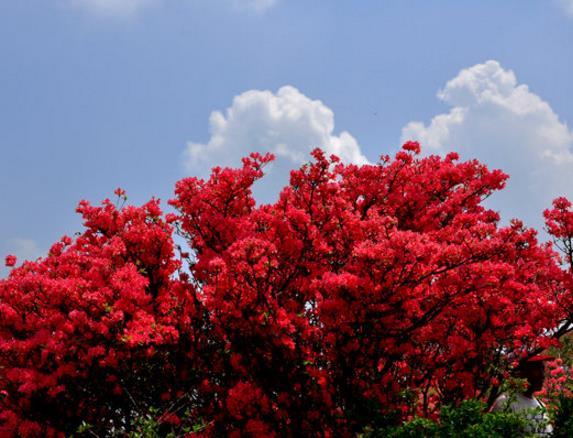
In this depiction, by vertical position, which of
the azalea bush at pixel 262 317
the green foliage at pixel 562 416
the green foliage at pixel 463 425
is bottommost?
the green foliage at pixel 562 416

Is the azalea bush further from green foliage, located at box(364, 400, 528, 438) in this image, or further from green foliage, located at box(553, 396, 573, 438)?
green foliage, located at box(553, 396, 573, 438)

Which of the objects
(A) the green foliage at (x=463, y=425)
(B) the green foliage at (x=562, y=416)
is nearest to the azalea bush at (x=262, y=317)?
(A) the green foliage at (x=463, y=425)

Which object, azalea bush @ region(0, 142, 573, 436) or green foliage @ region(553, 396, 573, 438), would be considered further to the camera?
azalea bush @ region(0, 142, 573, 436)

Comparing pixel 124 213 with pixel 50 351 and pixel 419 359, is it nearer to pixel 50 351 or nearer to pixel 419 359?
pixel 50 351

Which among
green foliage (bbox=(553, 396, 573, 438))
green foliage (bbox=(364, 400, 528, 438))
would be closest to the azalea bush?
green foliage (bbox=(364, 400, 528, 438))

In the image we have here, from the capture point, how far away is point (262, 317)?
8.48m

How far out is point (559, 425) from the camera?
7.35 metres

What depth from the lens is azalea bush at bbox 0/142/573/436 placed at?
859 cm

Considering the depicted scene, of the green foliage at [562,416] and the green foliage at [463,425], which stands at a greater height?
the green foliage at [463,425]

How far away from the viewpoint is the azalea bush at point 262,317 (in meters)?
8.59

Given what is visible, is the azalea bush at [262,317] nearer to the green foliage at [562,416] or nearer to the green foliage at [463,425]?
the green foliage at [463,425]

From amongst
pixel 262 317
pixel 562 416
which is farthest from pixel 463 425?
pixel 262 317

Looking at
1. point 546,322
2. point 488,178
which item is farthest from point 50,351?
point 488,178

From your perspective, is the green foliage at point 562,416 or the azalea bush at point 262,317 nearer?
the green foliage at point 562,416
